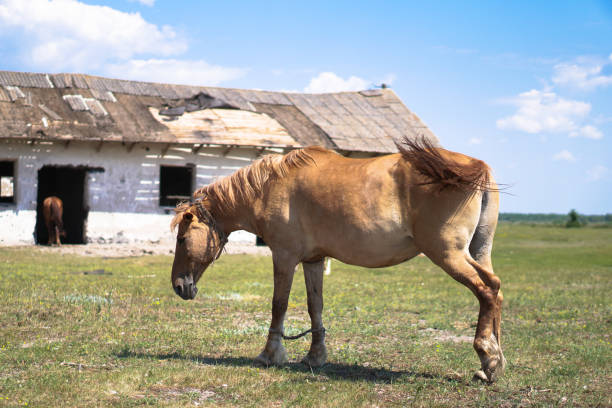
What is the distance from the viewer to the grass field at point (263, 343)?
517 cm

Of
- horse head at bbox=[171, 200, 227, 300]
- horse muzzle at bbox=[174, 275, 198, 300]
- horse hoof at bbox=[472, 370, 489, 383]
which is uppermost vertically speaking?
horse head at bbox=[171, 200, 227, 300]

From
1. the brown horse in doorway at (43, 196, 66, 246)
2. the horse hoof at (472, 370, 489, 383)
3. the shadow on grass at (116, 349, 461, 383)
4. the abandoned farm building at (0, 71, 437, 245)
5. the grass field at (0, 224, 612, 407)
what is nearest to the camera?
the grass field at (0, 224, 612, 407)

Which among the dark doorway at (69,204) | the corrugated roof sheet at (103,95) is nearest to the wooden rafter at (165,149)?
the corrugated roof sheet at (103,95)

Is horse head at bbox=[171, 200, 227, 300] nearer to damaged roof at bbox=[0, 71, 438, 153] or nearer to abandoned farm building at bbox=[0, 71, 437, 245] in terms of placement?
abandoned farm building at bbox=[0, 71, 437, 245]

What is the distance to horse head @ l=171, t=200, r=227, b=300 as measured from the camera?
6453mm

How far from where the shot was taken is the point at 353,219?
19.0 feet

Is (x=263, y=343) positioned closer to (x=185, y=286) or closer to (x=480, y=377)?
(x=185, y=286)

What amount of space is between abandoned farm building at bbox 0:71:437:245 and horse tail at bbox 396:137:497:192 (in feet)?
52.5

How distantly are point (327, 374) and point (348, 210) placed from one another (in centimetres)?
158

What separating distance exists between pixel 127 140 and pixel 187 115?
372 centimetres

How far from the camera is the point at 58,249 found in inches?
792

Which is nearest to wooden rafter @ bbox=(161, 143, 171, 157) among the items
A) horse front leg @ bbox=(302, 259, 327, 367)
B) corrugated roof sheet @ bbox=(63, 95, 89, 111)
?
corrugated roof sheet @ bbox=(63, 95, 89, 111)

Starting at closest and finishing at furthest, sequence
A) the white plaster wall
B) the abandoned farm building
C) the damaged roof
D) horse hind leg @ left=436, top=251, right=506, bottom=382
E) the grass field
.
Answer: the grass field, horse hind leg @ left=436, top=251, right=506, bottom=382, the white plaster wall, the abandoned farm building, the damaged roof

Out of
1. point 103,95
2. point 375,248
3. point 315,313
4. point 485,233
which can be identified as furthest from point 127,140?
point 485,233
